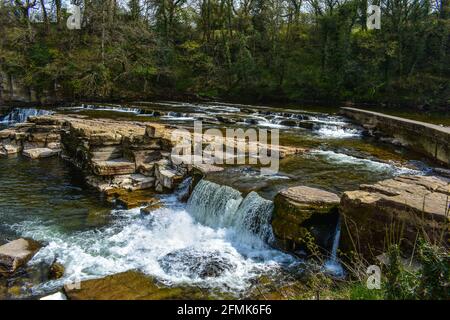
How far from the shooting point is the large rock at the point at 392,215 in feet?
16.0

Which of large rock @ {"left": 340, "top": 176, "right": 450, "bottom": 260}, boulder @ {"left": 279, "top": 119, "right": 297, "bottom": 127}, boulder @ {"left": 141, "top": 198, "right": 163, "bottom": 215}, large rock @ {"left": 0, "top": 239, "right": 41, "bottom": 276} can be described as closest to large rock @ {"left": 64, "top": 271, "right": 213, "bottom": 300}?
large rock @ {"left": 0, "top": 239, "right": 41, "bottom": 276}

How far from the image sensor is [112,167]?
9.72 meters

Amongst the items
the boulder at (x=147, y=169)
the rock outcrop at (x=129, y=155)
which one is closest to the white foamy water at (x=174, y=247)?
the rock outcrop at (x=129, y=155)

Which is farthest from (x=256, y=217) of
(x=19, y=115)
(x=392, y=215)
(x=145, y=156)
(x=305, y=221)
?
(x=19, y=115)

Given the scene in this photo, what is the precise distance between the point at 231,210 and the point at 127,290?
111 inches

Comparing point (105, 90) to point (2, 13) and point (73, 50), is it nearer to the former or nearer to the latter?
point (73, 50)

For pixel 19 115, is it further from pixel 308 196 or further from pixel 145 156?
pixel 308 196

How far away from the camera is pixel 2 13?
2416cm

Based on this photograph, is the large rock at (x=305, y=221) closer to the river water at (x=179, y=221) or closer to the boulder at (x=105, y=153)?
the river water at (x=179, y=221)

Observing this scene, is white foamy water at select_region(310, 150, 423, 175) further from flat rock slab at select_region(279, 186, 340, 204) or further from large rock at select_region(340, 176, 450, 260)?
flat rock slab at select_region(279, 186, 340, 204)

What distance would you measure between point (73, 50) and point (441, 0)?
1033 inches
